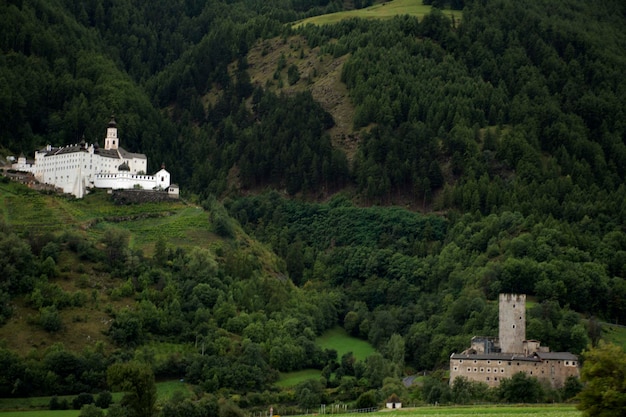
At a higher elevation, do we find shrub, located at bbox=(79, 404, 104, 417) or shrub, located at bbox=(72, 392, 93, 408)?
shrub, located at bbox=(72, 392, 93, 408)

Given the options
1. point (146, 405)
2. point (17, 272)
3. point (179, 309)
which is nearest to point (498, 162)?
point (179, 309)

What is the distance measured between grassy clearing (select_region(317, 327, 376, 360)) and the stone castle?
21.7 metres

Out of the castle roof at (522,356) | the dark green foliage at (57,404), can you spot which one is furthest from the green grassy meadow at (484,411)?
the dark green foliage at (57,404)

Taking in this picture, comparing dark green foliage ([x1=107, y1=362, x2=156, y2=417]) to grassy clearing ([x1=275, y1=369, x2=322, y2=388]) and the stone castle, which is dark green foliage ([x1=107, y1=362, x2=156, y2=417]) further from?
the stone castle

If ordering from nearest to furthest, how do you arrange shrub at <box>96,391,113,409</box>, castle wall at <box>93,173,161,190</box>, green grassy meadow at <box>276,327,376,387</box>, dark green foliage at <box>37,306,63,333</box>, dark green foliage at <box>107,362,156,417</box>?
1. dark green foliage at <box>107,362,156,417</box>
2. shrub at <box>96,391,113,409</box>
3. dark green foliage at <box>37,306,63,333</box>
4. green grassy meadow at <box>276,327,376,387</box>
5. castle wall at <box>93,173,161,190</box>

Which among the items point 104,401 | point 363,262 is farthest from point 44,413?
point 363,262

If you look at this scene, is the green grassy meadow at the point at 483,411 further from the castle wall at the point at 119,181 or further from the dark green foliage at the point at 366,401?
the castle wall at the point at 119,181

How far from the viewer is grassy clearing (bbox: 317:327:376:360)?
482ft

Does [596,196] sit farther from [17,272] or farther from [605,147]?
[17,272]

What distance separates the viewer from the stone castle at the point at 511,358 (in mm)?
120500

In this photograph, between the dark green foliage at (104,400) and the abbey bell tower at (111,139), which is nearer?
the dark green foliage at (104,400)

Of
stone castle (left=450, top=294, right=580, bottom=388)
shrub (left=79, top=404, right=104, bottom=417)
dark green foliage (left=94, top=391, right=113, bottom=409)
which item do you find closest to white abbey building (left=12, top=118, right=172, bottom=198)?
dark green foliage (left=94, top=391, right=113, bottom=409)

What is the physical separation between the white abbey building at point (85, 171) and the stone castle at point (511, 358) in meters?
59.0

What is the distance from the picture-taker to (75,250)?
142m
